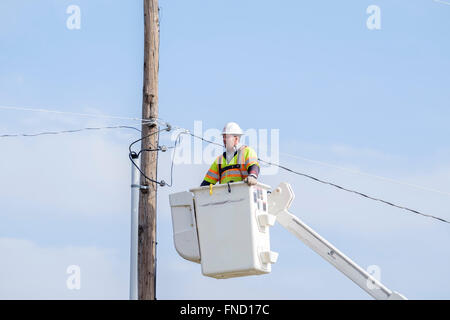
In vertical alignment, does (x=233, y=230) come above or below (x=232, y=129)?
below

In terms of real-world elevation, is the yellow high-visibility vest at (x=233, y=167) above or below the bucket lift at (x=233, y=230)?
above

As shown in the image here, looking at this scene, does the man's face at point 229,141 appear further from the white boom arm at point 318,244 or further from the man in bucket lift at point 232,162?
the white boom arm at point 318,244

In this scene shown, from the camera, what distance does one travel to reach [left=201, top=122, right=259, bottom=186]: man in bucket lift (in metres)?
14.4

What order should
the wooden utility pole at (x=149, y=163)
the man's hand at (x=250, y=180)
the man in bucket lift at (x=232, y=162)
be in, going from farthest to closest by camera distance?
the wooden utility pole at (x=149, y=163)
the man in bucket lift at (x=232, y=162)
the man's hand at (x=250, y=180)

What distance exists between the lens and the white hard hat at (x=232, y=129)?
577 inches

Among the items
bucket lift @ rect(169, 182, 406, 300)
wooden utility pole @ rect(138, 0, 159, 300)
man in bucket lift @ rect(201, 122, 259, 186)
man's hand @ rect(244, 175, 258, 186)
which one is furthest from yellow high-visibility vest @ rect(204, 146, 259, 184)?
wooden utility pole @ rect(138, 0, 159, 300)

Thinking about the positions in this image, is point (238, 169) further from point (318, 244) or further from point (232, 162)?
point (318, 244)

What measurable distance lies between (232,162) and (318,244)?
5.19ft

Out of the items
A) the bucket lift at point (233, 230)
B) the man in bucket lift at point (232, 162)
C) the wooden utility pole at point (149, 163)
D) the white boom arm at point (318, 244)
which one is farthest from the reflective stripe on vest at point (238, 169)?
the wooden utility pole at point (149, 163)

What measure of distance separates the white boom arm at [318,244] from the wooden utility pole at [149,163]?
1.63 m

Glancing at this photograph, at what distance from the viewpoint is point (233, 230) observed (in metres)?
13.9

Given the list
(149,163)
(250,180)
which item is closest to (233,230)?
(250,180)

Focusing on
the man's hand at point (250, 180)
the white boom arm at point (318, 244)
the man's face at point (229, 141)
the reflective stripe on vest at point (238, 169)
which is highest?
Answer: the man's face at point (229, 141)

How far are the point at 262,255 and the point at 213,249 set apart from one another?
25.3 inches
